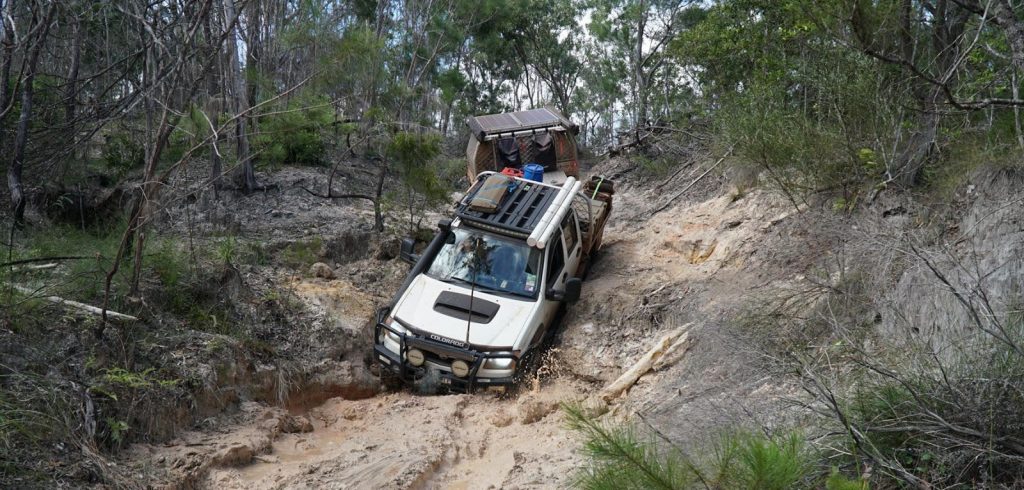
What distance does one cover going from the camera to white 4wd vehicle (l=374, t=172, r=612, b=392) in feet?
25.4

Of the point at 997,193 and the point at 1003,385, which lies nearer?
the point at 1003,385

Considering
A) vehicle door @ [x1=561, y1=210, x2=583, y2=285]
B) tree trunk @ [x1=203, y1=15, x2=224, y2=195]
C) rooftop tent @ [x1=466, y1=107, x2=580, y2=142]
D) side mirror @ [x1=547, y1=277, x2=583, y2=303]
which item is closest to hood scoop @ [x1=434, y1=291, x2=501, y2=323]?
side mirror @ [x1=547, y1=277, x2=583, y2=303]

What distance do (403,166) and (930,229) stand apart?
7.81 meters

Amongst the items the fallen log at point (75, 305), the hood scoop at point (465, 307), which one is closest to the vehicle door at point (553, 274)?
the hood scoop at point (465, 307)

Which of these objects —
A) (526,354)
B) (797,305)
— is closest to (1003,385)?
(797,305)

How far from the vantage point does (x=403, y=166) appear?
12.5 m

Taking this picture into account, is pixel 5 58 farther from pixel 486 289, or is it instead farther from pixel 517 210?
pixel 517 210

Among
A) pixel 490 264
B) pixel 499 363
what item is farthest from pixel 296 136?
pixel 499 363

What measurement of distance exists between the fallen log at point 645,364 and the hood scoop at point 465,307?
1443mm

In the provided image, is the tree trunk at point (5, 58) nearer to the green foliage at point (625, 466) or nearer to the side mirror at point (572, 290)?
the side mirror at point (572, 290)

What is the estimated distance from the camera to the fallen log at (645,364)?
739cm

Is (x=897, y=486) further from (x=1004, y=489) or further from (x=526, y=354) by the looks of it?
(x=526, y=354)

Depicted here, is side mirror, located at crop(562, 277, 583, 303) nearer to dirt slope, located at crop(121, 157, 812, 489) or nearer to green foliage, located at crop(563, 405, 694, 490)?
dirt slope, located at crop(121, 157, 812, 489)

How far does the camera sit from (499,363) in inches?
302
